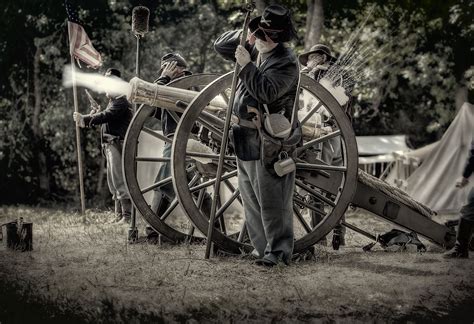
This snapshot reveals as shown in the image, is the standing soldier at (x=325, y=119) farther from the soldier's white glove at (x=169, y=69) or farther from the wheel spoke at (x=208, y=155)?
the soldier's white glove at (x=169, y=69)

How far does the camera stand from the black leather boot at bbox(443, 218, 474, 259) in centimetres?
541

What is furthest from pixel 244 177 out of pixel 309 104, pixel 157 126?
pixel 157 126

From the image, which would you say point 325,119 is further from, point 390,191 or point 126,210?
point 126,210

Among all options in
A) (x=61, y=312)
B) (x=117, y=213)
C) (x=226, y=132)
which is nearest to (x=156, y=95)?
(x=226, y=132)

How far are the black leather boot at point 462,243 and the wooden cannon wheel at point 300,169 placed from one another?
1.05 meters

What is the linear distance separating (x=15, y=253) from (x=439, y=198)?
696 centimetres

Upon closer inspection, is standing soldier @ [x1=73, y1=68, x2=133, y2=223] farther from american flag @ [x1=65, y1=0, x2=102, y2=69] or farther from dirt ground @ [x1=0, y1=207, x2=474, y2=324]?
dirt ground @ [x1=0, y1=207, x2=474, y2=324]

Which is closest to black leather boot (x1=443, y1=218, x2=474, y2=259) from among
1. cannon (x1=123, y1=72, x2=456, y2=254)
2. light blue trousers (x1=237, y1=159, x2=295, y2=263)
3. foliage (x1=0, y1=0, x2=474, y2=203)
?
cannon (x1=123, y1=72, x2=456, y2=254)

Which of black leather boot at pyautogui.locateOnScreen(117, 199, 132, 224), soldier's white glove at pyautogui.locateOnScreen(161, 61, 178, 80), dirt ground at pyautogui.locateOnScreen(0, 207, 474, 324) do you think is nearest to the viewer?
dirt ground at pyautogui.locateOnScreen(0, 207, 474, 324)

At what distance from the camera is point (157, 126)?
1234cm

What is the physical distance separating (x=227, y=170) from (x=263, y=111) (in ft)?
2.74

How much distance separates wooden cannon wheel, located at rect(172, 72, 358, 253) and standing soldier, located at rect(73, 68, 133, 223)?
2279mm

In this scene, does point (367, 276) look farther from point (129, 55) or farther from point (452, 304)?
point (129, 55)

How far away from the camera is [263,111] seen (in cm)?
470
